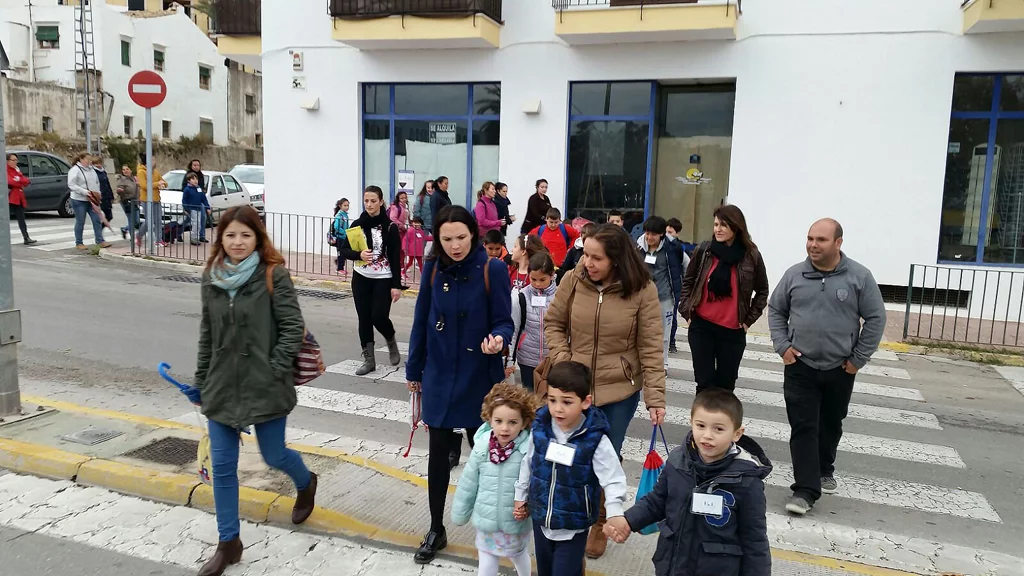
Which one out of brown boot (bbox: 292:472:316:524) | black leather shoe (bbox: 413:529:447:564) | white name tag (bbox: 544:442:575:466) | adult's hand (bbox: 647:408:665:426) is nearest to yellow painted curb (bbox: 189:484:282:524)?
brown boot (bbox: 292:472:316:524)

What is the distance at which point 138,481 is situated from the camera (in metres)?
4.86

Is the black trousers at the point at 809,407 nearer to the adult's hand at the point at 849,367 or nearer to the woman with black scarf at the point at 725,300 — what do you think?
the adult's hand at the point at 849,367

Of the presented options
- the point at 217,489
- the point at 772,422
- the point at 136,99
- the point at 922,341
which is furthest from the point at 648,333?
the point at 136,99

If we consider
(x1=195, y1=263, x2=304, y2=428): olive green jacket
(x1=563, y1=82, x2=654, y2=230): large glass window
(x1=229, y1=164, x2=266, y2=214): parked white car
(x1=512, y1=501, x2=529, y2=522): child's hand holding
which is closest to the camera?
(x1=512, y1=501, x2=529, y2=522): child's hand holding

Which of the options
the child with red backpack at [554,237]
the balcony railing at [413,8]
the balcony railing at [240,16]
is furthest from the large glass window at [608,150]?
the balcony railing at [240,16]

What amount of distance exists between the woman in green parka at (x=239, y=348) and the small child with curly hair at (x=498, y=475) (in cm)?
117

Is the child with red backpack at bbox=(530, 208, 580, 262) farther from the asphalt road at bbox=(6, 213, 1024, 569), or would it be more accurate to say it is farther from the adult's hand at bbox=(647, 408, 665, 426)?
the adult's hand at bbox=(647, 408, 665, 426)

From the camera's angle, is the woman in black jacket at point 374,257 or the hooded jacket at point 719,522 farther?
the woman in black jacket at point 374,257

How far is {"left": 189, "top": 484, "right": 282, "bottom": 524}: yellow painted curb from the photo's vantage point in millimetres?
4559

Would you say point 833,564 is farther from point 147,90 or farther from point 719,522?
point 147,90

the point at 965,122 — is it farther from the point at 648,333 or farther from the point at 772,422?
the point at 648,333

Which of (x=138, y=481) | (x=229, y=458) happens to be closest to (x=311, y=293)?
(x=138, y=481)

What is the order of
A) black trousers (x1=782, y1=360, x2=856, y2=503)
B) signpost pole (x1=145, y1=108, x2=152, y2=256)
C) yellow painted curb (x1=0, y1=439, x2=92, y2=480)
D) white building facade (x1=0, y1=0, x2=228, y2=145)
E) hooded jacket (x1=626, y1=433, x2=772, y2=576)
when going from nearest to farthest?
1. hooded jacket (x1=626, y1=433, x2=772, y2=576)
2. black trousers (x1=782, y1=360, x2=856, y2=503)
3. yellow painted curb (x1=0, y1=439, x2=92, y2=480)
4. signpost pole (x1=145, y1=108, x2=152, y2=256)
5. white building facade (x1=0, y1=0, x2=228, y2=145)

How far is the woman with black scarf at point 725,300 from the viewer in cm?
551
